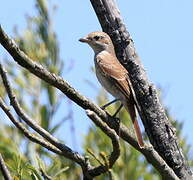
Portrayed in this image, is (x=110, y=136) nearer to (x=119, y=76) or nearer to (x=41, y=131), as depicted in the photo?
(x=41, y=131)

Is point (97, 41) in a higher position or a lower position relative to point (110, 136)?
higher

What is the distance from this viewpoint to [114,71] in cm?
527

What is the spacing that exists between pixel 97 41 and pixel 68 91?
3.26 metres

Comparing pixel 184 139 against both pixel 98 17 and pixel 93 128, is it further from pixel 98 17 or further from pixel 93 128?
pixel 98 17

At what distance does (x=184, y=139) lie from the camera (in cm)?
460

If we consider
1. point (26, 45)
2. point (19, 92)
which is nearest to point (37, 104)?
point (19, 92)

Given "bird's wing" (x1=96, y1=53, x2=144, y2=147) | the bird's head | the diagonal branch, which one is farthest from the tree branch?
the bird's head

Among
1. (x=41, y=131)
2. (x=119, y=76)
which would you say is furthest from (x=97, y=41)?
(x=41, y=131)

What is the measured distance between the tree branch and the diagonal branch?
272 millimetres

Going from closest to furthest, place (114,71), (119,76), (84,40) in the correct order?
(119,76)
(114,71)
(84,40)

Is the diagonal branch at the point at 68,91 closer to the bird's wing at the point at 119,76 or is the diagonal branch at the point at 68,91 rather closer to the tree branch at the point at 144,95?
the tree branch at the point at 144,95

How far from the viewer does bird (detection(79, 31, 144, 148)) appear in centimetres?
458

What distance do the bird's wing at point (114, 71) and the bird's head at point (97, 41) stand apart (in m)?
0.14

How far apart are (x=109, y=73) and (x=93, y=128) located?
0.89 meters
